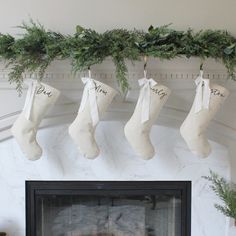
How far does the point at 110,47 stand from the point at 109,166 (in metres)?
0.61

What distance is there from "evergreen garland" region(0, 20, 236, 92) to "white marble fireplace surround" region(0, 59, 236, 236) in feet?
0.52

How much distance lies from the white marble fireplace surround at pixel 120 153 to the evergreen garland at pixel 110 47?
0.52 feet

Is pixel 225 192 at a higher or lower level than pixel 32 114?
lower

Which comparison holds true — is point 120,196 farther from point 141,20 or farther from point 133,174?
point 141,20

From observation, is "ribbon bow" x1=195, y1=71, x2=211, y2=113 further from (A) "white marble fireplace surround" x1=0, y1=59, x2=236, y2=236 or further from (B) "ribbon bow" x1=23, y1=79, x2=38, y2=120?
(B) "ribbon bow" x1=23, y1=79, x2=38, y2=120

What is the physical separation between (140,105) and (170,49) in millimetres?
277

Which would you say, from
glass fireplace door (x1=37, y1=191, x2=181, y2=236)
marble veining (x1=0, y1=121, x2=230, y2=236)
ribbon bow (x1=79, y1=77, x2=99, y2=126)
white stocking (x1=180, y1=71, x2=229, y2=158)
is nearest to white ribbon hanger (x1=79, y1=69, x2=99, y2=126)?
ribbon bow (x1=79, y1=77, x2=99, y2=126)

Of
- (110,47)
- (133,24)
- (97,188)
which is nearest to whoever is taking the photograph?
(110,47)

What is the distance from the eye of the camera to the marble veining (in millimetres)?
2039

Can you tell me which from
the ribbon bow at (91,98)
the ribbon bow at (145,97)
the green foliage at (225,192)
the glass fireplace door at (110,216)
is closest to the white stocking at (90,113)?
the ribbon bow at (91,98)

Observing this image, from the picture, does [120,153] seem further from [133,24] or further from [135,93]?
[133,24]

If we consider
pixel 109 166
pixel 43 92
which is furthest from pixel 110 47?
pixel 109 166

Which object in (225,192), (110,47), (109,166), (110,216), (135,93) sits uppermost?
(110,47)

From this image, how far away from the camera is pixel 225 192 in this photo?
188cm
